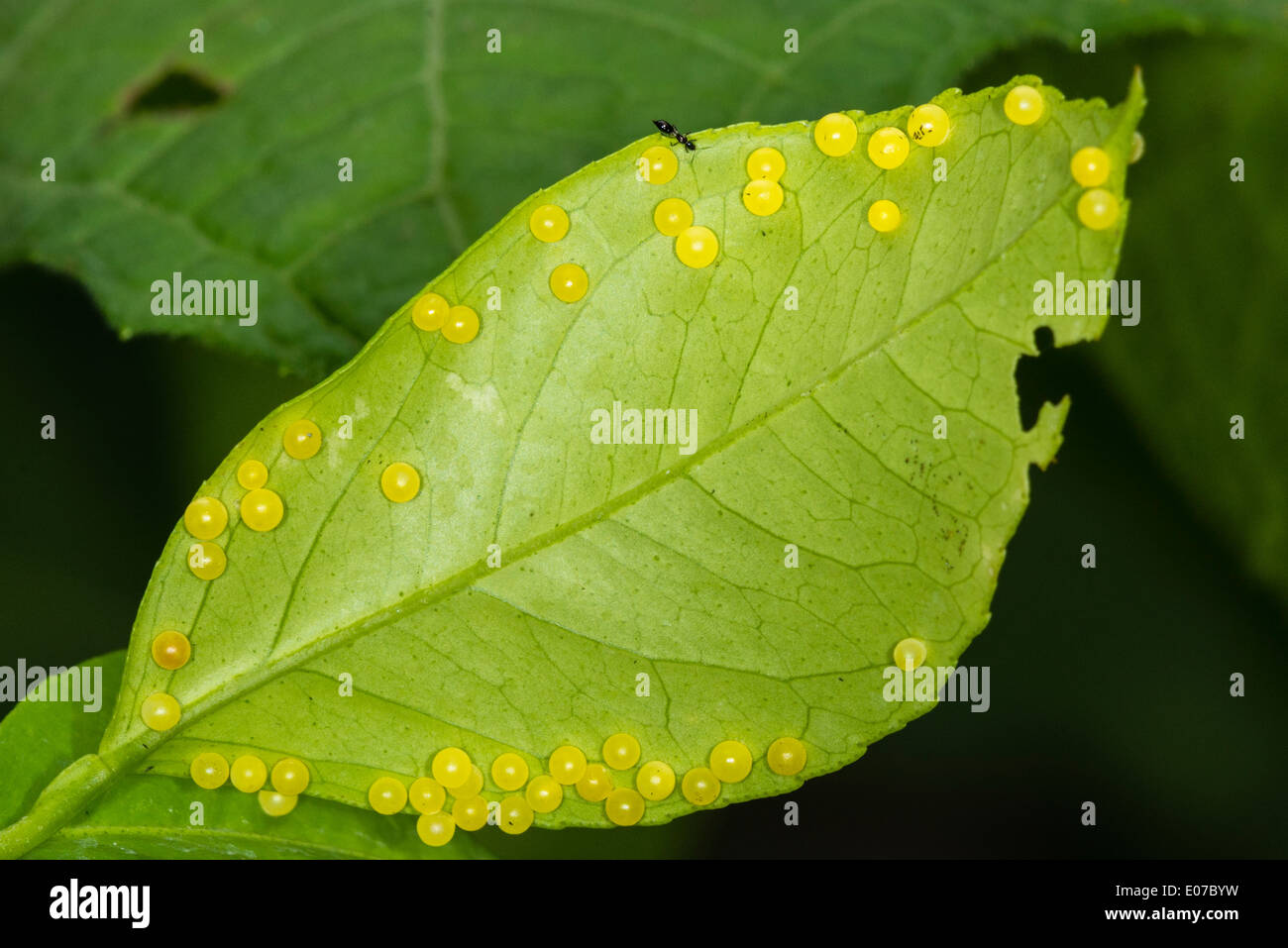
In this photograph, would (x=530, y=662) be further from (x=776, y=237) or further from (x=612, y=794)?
(x=776, y=237)

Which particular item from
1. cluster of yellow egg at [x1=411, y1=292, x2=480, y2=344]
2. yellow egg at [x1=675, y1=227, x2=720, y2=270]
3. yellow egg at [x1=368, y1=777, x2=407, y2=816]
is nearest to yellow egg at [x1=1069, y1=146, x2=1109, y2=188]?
yellow egg at [x1=675, y1=227, x2=720, y2=270]

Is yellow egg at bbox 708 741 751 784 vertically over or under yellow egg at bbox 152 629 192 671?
under

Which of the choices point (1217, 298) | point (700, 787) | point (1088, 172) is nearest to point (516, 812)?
point (700, 787)

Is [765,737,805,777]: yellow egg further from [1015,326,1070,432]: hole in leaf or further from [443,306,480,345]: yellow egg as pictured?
[1015,326,1070,432]: hole in leaf

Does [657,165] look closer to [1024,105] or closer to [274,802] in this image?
[1024,105]

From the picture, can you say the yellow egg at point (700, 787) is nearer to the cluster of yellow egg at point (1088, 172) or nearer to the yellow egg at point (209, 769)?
the yellow egg at point (209, 769)

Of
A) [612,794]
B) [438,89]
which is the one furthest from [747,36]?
[612,794]

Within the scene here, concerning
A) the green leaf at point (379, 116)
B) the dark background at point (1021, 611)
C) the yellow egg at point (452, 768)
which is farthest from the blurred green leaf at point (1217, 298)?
the yellow egg at point (452, 768)
